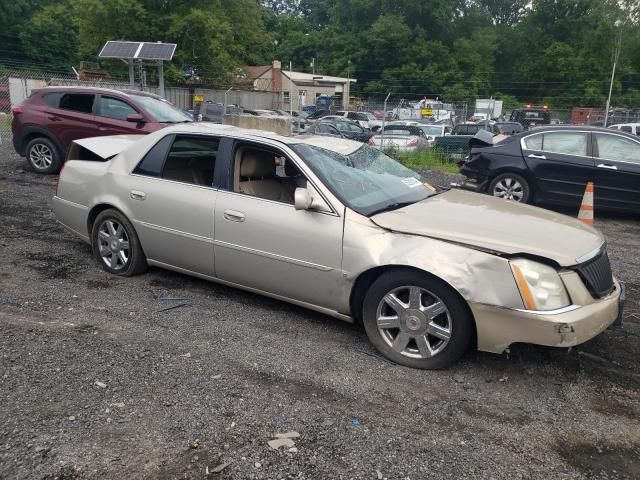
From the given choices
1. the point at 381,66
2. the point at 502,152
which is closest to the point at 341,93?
the point at 381,66

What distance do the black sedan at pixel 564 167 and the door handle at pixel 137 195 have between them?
5.31 meters

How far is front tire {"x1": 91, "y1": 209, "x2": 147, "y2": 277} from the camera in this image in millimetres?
5211

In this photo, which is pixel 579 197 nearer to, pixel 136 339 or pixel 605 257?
pixel 605 257

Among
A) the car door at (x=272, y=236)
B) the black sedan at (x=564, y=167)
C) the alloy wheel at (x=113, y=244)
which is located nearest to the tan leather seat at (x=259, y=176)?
the car door at (x=272, y=236)

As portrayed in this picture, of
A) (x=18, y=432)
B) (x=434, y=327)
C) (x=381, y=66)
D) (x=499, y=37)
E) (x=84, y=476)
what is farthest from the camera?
(x=499, y=37)

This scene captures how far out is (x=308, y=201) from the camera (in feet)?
13.4

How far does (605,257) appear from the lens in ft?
13.0

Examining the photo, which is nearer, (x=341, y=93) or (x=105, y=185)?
(x=105, y=185)

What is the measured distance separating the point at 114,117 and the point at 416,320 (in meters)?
7.96

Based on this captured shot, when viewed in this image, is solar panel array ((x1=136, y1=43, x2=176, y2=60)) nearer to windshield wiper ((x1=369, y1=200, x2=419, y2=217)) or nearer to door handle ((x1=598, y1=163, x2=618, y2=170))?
door handle ((x1=598, y1=163, x2=618, y2=170))

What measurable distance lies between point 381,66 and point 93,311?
63075 mm

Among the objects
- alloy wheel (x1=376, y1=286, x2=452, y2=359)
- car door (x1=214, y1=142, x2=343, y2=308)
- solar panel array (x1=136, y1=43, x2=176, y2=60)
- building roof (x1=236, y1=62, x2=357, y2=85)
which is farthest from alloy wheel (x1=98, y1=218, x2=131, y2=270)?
building roof (x1=236, y1=62, x2=357, y2=85)

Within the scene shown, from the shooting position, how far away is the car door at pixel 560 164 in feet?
28.8

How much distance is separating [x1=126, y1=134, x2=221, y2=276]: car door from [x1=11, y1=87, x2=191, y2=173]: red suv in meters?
4.89
